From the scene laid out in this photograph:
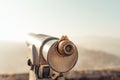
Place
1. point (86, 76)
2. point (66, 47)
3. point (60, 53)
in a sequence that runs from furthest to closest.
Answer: point (86, 76) < point (60, 53) < point (66, 47)

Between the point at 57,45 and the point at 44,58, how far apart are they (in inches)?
24.5

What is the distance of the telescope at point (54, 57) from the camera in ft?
20.1

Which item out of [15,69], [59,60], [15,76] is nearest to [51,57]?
[59,60]

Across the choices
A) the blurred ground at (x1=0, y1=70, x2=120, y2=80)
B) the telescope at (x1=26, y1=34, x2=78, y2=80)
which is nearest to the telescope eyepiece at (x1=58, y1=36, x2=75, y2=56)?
the telescope at (x1=26, y1=34, x2=78, y2=80)

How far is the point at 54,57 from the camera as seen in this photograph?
6398 mm

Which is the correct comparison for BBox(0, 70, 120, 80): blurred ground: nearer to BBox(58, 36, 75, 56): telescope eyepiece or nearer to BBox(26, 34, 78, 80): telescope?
BBox(26, 34, 78, 80): telescope

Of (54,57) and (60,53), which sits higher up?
(60,53)

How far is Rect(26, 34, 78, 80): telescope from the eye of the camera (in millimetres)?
6133

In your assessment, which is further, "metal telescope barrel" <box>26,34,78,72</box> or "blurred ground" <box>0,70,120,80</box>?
"blurred ground" <box>0,70,120,80</box>

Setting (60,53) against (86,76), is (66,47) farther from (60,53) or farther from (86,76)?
(86,76)

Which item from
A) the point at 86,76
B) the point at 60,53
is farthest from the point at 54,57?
the point at 86,76

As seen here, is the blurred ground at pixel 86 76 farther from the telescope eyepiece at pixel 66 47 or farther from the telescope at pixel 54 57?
the telescope eyepiece at pixel 66 47

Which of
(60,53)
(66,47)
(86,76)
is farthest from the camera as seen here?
(86,76)

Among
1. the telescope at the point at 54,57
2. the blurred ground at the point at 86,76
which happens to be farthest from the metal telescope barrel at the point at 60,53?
the blurred ground at the point at 86,76
